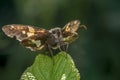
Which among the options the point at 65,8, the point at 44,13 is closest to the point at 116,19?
the point at 65,8

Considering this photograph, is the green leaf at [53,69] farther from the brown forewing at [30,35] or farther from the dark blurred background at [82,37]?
the dark blurred background at [82,37]

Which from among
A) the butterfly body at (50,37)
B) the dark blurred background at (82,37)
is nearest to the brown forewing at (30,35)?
the butterfly body at (50,37)

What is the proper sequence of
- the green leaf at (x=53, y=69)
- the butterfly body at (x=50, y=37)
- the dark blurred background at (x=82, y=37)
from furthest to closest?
the dark blurred background at (x=82, y=37) → the butterfly body at (x=50, y=37) → the green leaf at (x=53, y=69)

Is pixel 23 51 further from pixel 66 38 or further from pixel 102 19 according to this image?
pixel 66 38

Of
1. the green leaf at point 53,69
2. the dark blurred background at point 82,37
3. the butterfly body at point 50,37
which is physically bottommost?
the green leaf at point 53,69

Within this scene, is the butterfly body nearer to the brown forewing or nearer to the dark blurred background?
the brown forewing

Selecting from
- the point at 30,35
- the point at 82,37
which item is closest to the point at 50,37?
the point at 30,35

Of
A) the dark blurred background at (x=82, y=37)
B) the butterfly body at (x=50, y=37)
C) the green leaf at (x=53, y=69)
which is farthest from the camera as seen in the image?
the dark blurred background at (x=82, y=37)
